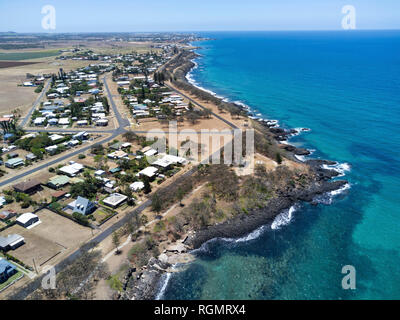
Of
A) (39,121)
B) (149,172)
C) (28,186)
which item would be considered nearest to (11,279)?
(28,186)

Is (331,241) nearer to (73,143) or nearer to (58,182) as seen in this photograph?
(58,182)

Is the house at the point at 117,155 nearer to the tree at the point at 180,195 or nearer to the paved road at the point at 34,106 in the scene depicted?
the tree at the point at 180,195

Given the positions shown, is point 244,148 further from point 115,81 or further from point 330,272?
point 115,81

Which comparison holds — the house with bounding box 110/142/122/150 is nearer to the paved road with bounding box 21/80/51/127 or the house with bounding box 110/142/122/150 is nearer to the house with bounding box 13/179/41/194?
the house with bounding box 13/179/41/194

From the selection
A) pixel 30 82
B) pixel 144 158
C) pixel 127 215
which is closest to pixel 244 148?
pixel 144 158

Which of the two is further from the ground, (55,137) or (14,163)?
(55,137)

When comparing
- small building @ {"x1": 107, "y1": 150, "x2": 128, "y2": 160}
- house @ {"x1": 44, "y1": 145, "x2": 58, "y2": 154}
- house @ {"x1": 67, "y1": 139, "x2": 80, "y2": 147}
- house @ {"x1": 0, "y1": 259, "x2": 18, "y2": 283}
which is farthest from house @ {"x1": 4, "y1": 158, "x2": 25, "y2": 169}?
house @ {"x1": 0, "y1": 259, "x2": 18, "y2": 283}

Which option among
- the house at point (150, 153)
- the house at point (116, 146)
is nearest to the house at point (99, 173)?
the house at point (150, 153)
